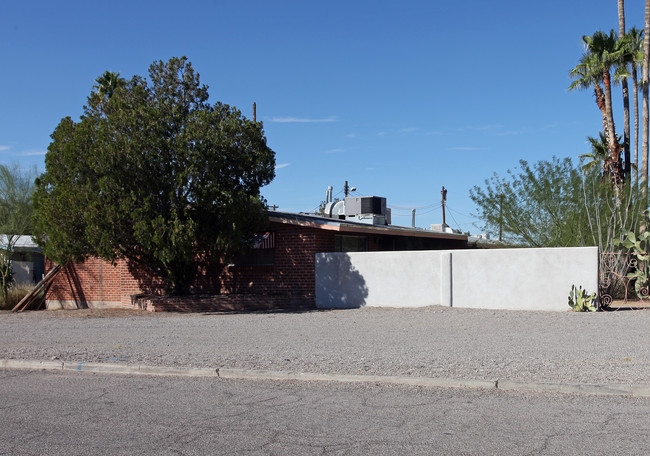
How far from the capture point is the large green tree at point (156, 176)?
55.5 ft

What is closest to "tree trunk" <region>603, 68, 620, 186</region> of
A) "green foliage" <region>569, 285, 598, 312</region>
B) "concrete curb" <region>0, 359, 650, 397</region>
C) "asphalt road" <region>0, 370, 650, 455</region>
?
"green foliage" <region>569, 285, 598, 312</region>

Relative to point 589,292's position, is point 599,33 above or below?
above

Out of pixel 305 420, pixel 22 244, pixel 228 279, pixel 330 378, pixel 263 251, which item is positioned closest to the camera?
pixel 305 420

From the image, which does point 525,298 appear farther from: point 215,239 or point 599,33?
point 599,33

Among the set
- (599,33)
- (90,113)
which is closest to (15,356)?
(90,113)

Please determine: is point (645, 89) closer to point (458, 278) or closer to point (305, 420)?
point (458, 278)

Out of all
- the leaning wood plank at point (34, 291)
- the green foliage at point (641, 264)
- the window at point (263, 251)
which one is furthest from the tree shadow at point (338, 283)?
the leaning wood plank at point (34, 291)

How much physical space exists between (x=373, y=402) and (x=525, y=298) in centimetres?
1067

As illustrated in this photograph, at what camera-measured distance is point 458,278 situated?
57.8 ft

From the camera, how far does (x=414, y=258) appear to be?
59.6ft

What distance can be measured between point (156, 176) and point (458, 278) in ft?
29.5

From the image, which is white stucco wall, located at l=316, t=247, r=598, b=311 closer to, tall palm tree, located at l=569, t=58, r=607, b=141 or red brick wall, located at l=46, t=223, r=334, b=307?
red brick wall, located at l=46, t=223, r=334, b=307

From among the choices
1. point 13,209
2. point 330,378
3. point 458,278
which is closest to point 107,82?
point 13,209

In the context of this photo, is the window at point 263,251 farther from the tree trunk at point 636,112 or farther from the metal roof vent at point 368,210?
the tree trunk at point 636,112
